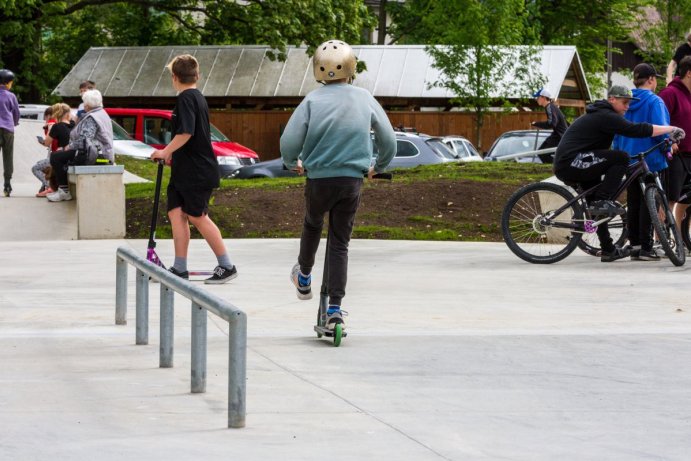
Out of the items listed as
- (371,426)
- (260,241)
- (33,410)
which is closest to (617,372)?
(371,426)

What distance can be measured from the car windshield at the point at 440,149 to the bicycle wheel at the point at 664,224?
13.4 m

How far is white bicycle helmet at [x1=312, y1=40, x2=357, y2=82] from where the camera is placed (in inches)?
293

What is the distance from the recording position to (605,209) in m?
11.8

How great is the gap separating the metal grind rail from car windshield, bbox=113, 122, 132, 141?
19424mm

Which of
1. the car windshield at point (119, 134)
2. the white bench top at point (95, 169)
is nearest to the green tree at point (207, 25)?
the car windshield at point (119, 134)

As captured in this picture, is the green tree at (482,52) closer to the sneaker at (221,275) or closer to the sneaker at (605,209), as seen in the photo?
the sneaker at (605,209)

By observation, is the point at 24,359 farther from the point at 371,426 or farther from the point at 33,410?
the point at 371,426

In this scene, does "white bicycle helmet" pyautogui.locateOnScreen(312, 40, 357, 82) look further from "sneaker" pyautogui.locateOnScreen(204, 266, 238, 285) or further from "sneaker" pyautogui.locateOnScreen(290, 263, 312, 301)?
"sneaker" pyautogui.locateOnScreen(204, 266, 238, 285)

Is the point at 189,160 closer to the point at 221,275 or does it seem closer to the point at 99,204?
the point at 221,275

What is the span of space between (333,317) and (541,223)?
186 inches

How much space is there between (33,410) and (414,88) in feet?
111

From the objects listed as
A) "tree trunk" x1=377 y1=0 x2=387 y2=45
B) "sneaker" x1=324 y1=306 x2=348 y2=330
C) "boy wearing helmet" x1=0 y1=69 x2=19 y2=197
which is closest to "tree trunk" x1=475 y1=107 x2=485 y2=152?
"boy wearing helmet" x1=0 y1=69 x2=19 y2=197

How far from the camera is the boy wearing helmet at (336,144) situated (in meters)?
7.42

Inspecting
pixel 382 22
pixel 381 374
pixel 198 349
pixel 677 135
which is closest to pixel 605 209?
pixel 677 135
